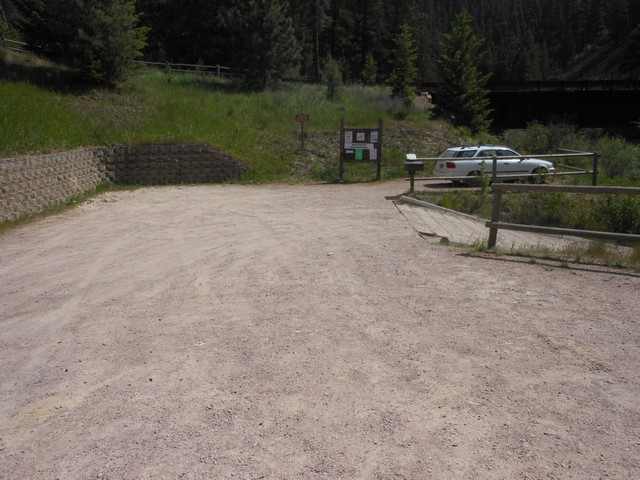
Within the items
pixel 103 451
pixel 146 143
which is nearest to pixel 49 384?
pixel 103 451

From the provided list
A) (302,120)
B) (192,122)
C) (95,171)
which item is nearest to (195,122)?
(192,122)

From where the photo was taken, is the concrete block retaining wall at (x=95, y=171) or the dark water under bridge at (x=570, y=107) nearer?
the concrete block retaining wall at (x=95, y=171)

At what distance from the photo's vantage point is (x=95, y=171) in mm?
18234

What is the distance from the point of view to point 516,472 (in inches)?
133

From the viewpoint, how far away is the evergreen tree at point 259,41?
115 ft

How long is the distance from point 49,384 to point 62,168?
12036 millimetres

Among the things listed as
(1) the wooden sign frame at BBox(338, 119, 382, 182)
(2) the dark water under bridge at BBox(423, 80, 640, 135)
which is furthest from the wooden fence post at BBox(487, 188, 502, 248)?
(2) the dark water under bridge at BBox(423, 80, 640, 135)

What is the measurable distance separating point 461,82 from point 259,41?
530 inches

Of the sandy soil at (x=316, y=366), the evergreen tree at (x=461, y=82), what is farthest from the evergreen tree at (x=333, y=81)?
the sandy soil at (x=316, y=366)

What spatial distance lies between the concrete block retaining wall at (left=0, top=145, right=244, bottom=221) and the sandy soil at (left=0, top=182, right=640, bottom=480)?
4.11 metres

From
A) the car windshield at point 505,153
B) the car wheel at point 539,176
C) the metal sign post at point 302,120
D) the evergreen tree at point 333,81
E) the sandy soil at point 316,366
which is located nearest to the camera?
the sandy soil at point 316,366

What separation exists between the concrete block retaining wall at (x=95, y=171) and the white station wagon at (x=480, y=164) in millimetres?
8016

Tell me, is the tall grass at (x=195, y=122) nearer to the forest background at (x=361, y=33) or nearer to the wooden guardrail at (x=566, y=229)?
the forest background at (x=361, y=33)

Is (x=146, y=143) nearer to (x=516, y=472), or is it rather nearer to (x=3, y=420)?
(x=3, y=420)
